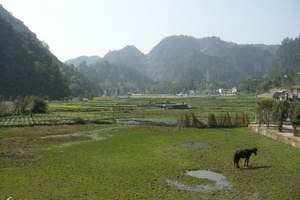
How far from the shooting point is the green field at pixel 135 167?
21.2 m

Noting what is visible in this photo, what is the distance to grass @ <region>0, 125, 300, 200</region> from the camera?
21141 mm

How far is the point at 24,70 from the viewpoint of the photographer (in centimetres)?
13575

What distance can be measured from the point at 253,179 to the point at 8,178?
1457 centimetres

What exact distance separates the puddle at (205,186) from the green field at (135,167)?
1.52 feet

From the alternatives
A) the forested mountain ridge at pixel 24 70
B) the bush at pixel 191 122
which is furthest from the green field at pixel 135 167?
the forested mountain ridge at pixel 24 70

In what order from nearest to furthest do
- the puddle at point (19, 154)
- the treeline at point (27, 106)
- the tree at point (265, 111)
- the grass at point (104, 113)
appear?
1. the puddle at point (19, 154)
2. the tree at point (265, 111)
3. the grass at point (104, 113)
4. the treeline at point (27, 106)

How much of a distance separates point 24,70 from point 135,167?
11559cm

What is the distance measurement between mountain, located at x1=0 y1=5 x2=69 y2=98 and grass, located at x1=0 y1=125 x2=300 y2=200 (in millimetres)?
91891

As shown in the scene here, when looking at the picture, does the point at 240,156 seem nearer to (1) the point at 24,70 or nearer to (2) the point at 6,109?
(2) the point at 6,109

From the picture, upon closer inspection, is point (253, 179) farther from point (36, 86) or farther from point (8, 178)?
point (36, 86)

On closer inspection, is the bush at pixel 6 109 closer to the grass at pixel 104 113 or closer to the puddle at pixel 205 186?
the grass at pixel 104 113

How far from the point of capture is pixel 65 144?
41.5 m

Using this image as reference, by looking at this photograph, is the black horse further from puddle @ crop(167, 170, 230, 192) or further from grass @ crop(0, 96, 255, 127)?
grass @ crop(0, 96, 255, 127)

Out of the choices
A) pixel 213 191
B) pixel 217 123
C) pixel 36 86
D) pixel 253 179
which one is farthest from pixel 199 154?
pixel 36 86
